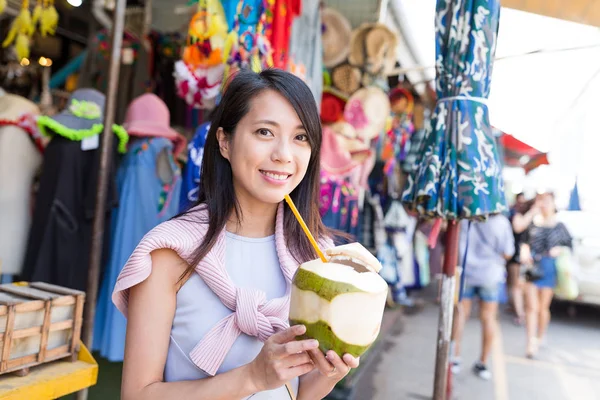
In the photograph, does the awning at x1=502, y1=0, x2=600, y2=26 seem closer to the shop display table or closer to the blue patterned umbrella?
the blue patterned umbrella

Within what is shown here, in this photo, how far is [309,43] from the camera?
396cm

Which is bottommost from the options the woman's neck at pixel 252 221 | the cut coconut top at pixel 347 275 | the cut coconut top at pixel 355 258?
the cut coconut top at pixel 347 275

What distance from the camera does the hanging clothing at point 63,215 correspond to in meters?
2.90

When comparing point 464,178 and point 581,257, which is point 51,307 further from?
point 581,257

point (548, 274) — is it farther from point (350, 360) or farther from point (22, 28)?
point (22, 28)

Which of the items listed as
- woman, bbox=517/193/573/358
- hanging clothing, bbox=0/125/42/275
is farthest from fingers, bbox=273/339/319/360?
woman, bbox=517/193/573/358

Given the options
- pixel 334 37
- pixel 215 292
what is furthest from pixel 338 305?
pixel 334 37

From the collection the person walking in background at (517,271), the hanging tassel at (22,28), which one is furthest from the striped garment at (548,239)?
the hanging tassel at (22,28)

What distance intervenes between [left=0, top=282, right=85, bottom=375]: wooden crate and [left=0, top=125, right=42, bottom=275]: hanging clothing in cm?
132

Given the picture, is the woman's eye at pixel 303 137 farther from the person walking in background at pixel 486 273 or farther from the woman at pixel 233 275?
the person walking in background at pixel 486 273

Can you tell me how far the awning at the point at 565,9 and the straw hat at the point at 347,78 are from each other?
6.27 feet

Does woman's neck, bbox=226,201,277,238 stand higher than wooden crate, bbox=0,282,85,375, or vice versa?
woman's neck, bbox=226,201,277,238

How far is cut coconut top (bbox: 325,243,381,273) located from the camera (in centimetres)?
108

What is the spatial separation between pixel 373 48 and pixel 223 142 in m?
3.50
